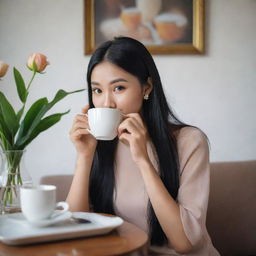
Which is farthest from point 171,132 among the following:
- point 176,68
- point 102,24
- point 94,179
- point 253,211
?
point 102,24

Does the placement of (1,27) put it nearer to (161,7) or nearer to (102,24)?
(102,24)

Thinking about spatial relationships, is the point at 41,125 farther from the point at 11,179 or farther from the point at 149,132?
the point at 149,132

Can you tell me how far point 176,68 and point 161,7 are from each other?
0.33 metres

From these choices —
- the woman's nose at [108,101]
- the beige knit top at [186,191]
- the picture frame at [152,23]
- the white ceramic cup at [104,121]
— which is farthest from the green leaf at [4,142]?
the picture frame at [152,23]

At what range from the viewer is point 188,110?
2.08 metres

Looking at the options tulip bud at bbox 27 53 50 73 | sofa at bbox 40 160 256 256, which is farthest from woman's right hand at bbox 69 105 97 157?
sofa at bbox 40 160 256 256

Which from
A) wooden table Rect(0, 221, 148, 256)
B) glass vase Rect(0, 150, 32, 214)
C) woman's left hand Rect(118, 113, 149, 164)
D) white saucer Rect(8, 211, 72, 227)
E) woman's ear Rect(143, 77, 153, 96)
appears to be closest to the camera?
wooden table Rect(0, 221, 148, 256)

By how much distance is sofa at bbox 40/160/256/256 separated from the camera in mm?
1701

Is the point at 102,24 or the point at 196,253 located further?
the point at 102,24

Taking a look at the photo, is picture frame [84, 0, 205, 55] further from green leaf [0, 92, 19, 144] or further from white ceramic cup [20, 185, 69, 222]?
white ceramic cup [20, 185, 69, 222]

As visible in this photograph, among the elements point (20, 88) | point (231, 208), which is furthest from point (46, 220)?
point (231, 208)

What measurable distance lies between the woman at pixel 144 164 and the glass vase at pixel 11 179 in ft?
0.91

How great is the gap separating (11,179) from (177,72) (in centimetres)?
128

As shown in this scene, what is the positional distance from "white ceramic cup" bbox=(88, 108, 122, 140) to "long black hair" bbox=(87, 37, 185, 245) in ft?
0.83
